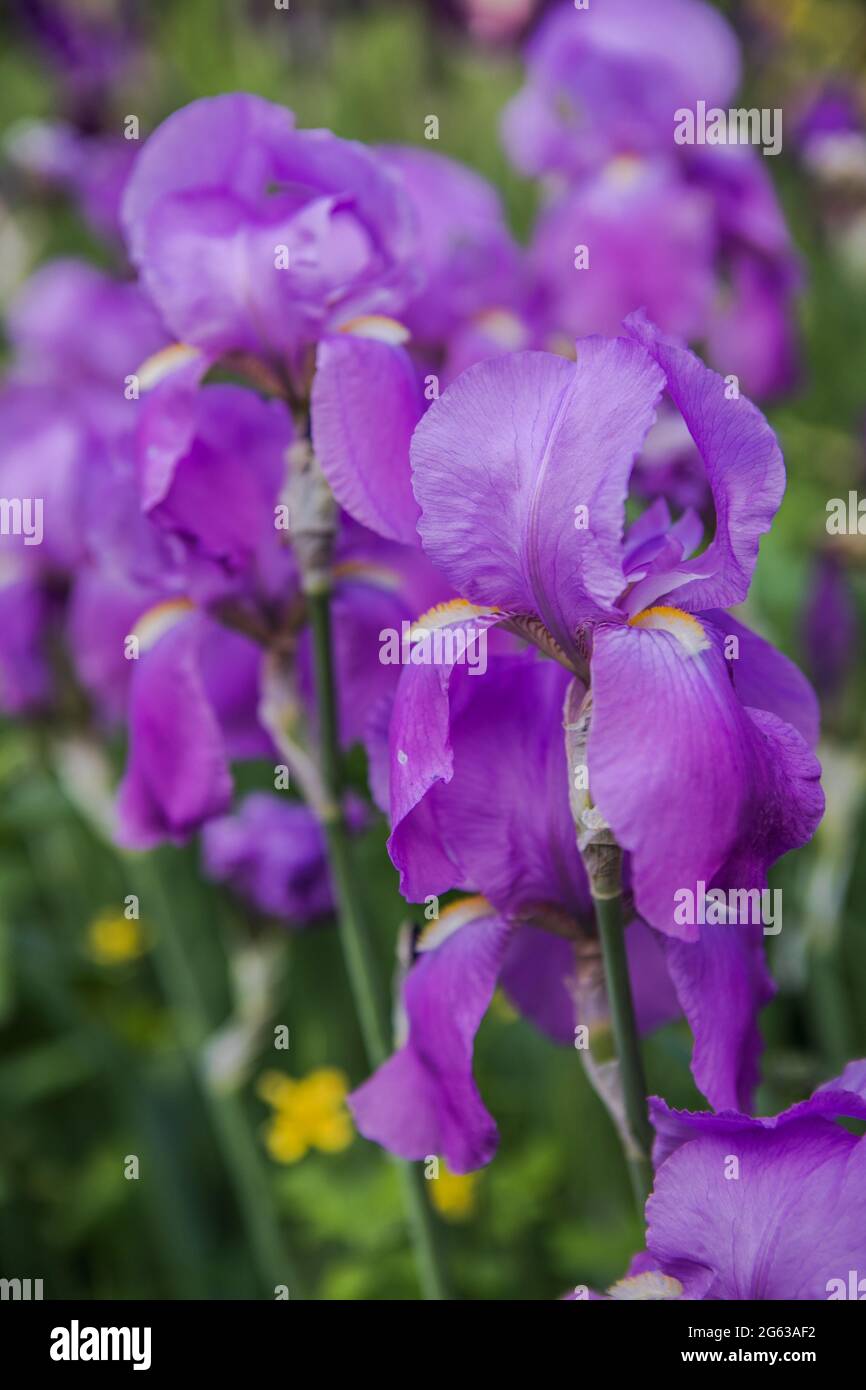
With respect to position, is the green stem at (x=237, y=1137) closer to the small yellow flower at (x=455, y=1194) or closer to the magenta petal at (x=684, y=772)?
the small yellow flower at (x=455, y=1194)

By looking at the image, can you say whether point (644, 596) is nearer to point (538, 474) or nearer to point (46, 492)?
point (538, 474)

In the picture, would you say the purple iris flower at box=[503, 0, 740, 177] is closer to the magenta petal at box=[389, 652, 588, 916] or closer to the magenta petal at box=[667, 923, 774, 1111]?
the magenta petal at box=[389, 652, 588, 916]

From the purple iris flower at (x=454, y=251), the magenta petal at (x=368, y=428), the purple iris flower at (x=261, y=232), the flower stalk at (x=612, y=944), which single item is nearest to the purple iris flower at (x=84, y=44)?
the purple iris flower at (x=454, y=251)

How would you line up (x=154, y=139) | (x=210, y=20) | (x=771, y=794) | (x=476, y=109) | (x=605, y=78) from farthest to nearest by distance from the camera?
(x=210, y=20) → (x=476, y=109) → (x=605, y=78) → (x=154, y=139) → (x=771, y=794)

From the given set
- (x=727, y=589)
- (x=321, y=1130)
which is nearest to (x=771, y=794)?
(x=727, y=589)

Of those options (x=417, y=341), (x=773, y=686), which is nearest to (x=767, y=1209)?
(x=773, y=686)

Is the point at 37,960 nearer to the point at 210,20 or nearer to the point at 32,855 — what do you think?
the point at 32,855

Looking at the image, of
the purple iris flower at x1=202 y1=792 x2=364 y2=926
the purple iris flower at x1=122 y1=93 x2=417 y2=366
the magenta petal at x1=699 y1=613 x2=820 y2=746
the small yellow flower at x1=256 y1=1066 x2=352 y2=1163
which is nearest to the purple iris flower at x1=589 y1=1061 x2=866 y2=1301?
the magenta petal at x1=699 y1=613 x2=820 y2=746
